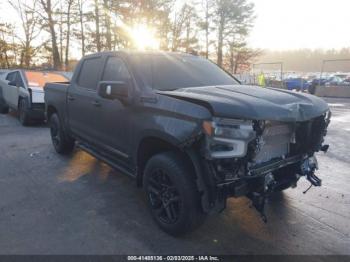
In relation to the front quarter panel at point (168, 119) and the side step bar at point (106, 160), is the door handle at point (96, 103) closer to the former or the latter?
the side step bar at point (106, 160)

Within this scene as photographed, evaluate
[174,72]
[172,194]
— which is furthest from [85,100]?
[172,194]

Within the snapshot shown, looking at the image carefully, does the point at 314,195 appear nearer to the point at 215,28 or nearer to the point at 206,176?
the point at 206,176

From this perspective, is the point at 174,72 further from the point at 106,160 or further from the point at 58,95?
the point at 58,95

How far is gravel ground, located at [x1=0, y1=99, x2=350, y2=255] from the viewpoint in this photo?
3099 mm

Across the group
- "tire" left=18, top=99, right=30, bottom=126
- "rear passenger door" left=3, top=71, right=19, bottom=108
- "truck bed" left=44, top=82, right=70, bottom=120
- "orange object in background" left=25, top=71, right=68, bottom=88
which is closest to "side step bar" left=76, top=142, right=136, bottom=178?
"truck bed" left=44, top=82, right=70, bottom=120

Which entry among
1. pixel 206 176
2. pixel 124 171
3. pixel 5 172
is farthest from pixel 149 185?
pixel 5 172

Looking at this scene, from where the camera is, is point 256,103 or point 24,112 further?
point 24,112

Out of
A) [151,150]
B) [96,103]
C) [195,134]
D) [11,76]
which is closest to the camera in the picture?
[195,134]

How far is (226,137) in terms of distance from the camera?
105 inches

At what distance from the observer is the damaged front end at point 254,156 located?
2691mm

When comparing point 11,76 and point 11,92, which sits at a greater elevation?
point 11,76

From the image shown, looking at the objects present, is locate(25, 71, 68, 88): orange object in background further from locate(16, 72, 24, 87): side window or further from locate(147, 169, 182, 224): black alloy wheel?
locate(147, 169, 182, 224): black alloy wheel

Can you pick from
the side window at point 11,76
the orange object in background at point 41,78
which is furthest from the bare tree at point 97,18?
the orange object in background at point 41,78

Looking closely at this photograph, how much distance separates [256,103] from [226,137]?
18.5 inches
